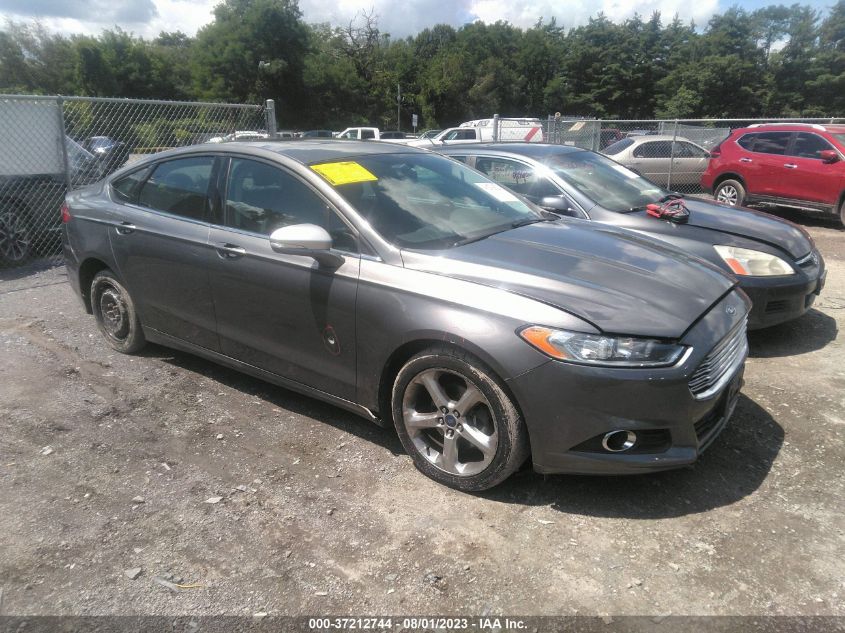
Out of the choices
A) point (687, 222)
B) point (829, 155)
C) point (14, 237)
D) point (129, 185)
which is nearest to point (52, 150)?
point (14, 237)

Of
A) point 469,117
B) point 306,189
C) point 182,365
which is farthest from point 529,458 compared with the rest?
point 469,117

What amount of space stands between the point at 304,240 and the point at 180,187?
153cm

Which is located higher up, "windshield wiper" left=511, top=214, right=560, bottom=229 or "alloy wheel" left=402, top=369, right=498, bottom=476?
"windshield wiper" left=511, top=214, right=560, bottom=229

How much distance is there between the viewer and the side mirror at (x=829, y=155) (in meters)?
10.4

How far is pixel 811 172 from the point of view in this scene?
10.7m

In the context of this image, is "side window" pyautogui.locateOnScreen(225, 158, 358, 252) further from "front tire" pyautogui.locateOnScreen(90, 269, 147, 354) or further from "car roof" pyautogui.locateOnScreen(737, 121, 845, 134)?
"car roof" pyautogui.locateOnScreen(737, 121, 845, 134)

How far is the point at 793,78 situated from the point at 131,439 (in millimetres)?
75430

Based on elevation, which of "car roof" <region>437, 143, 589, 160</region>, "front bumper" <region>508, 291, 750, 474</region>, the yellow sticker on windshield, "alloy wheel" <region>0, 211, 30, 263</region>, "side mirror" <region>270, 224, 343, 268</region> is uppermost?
the yellow sticker on windshield

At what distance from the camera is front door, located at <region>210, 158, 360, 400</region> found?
10.7ft

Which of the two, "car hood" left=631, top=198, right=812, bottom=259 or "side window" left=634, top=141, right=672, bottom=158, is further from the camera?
"side window" left=634, top=141, right=672, bottom=158

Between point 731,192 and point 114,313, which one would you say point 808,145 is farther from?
point 114,313

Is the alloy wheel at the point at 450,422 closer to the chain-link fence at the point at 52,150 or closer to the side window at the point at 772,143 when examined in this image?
the chain-link fence at the point at 52,150

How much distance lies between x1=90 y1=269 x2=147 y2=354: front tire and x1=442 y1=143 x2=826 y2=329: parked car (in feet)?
10.7

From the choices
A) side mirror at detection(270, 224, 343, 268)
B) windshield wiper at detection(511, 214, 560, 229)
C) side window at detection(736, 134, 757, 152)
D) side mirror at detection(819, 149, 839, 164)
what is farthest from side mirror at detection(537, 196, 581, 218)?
side window at detection(736, 134, 757, 152)
